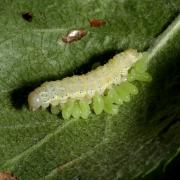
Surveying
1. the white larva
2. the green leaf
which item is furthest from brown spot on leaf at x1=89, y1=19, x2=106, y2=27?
the white larva

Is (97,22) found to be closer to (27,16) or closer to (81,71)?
(81,71)

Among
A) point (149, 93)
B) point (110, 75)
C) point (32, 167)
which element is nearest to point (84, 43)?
point (110, 75)

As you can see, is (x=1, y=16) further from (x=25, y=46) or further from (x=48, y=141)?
(x=48, y=141)

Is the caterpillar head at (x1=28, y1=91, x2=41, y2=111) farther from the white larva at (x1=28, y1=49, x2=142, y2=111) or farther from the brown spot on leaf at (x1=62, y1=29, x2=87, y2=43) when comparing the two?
the brown spot on leaf at (x1=62, y1=29, x2=87, y2=43)

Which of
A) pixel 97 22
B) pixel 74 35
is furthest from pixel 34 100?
pixel 97 22

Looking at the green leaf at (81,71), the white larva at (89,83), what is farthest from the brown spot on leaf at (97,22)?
the white larva at (89,83)

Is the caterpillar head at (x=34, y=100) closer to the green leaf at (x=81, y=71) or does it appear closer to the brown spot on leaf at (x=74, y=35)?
the green leaf at (x=81, y=71)
